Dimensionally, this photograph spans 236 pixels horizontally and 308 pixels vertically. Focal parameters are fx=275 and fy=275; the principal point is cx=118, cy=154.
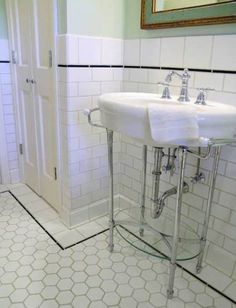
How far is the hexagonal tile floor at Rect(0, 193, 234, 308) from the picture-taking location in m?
1.23

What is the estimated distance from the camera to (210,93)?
1.27 m

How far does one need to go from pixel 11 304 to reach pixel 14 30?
5.56 ft

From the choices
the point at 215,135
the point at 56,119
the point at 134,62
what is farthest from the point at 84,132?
the point at 215,135

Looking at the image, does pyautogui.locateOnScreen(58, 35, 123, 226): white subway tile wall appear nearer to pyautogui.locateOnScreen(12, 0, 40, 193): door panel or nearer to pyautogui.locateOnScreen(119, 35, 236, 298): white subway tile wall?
pyautogui.locateOnScreen(119, 35, 236, 298): white subway tile wall

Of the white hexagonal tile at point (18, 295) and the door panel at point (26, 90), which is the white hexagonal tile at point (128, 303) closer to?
the white hexagonal tile at point (18, 295)

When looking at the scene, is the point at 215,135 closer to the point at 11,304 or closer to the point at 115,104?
the point at 115,104

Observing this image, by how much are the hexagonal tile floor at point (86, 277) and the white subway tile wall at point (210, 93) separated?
20cm

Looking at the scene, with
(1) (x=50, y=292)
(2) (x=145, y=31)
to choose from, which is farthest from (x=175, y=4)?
(1) (x=50, y=292)

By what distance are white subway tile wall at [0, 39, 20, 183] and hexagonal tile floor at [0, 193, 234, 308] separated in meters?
0.73

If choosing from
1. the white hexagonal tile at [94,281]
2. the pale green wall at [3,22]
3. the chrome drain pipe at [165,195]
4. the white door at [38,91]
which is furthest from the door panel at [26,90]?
the chrome drain pipe at [165,195]

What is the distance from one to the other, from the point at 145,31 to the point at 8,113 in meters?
1.24

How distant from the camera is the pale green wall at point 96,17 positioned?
4.63 feet

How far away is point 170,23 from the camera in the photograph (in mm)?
1336

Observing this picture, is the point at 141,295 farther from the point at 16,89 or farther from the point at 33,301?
the point at 16,89
